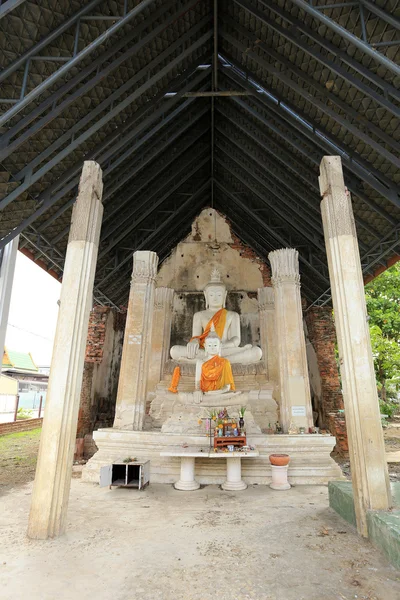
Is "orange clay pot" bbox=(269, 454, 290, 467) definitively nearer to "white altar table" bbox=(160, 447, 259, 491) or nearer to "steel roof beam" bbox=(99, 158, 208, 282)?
"white altar table" bbox=(160, 447, 259, 491)

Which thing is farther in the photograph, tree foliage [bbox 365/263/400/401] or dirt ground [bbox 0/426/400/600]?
tree foliage [bbox 365/263/400/401]

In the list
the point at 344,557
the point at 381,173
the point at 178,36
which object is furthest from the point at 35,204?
the point at 344,557

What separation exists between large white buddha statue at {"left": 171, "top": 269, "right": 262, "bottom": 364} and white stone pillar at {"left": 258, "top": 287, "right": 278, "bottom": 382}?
863 mm

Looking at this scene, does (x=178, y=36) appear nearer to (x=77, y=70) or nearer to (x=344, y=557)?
(x=77, y=70)

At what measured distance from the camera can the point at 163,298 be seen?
13227 millimetres

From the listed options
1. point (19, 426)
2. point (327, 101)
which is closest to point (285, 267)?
point (327, 101)

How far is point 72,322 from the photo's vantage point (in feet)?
16.4

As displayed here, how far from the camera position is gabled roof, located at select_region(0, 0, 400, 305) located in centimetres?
559

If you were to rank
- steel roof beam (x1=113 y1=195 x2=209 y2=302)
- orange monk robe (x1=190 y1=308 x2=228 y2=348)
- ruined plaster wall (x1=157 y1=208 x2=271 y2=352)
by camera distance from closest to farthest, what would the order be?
orange monk robe (x1=190 y1=308 x2=228 y2=348), ruined plaster wall (x1=157 y1=208 x2=271 y2=352), steel roof beam (x1=113 y1=195 x2=209 y2=302)

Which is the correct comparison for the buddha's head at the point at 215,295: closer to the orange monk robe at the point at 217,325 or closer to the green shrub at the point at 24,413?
the orange monk robe at the point at 217,325

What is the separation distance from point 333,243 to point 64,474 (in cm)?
490

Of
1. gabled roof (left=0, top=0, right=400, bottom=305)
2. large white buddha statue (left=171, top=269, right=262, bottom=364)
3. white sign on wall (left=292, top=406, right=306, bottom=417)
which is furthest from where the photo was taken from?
large white buddha statue (left=171, top=269, right=262, bottom=364)

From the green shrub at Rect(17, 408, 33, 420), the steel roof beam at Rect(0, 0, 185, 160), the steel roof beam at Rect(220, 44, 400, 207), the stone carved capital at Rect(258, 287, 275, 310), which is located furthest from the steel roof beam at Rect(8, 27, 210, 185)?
the green shrub at Rect(17, 408, 33, 420)

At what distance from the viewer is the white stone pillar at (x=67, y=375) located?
4.36 meters
